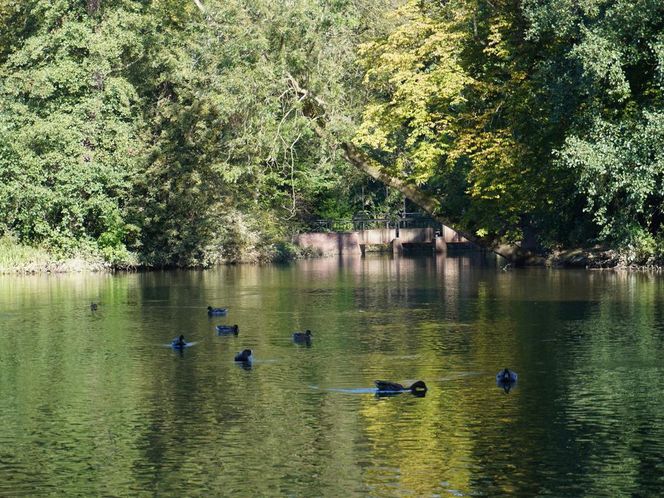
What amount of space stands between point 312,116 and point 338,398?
124 ft

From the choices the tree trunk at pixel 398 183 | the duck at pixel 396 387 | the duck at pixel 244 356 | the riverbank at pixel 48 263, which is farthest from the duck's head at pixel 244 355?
the riverbank at pixel 48 263

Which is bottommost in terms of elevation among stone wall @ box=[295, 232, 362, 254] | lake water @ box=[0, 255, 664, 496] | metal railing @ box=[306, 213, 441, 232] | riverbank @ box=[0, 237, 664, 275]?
lake water @ box=[0, 255, 664, 496]

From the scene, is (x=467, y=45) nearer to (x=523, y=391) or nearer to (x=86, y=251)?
(x=86, y=251)

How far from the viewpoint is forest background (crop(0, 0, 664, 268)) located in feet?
152

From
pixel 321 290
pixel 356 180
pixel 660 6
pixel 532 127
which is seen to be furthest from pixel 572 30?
pixel 356 180

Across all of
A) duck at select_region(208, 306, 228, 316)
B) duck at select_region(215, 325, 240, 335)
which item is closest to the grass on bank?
duck at select_region(208, 306, 228, 316)

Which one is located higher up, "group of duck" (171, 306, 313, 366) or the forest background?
the forest background

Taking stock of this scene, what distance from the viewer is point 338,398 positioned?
2258cm

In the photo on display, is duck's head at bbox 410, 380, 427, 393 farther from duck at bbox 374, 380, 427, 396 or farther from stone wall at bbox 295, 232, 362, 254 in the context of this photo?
stone wall at bbox 295, 232, 362, 254

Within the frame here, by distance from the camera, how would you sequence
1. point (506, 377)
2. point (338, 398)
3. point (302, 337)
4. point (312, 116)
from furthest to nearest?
point (312, 116) < point (302, 337) < point (506, 377) < point (338, 398)

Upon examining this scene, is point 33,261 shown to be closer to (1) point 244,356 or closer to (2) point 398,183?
(2) point 398,183

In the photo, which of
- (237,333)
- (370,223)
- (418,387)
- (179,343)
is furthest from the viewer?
(370,223)

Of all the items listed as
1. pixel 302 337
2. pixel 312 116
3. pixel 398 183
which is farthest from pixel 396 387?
pixel 398 183

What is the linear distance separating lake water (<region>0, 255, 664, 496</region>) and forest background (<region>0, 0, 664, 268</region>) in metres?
8.21
